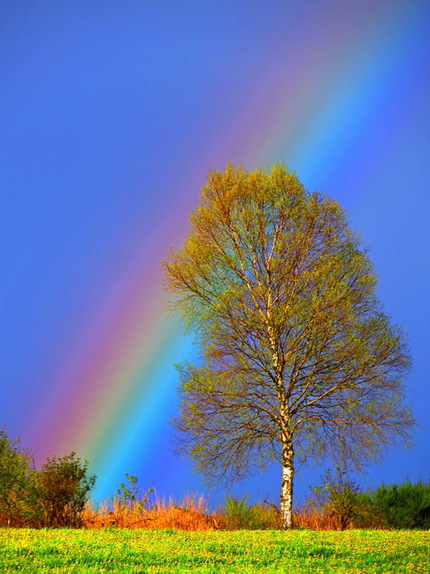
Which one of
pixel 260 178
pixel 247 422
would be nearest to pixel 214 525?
pixel 247 422

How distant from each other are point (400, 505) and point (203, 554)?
1271 cm

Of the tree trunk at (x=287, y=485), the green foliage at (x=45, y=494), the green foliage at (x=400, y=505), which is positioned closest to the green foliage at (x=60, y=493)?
the green foliage at (x=45, y=494)

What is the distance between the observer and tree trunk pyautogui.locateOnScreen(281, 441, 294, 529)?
59.7 ft

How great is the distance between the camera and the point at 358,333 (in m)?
19.3

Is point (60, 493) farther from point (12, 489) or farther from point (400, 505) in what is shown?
point (400, 505)

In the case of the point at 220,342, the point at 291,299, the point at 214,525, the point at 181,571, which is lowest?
the point at 181,571

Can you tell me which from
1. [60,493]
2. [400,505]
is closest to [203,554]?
[60,493]

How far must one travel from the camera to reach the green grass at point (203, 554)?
852 centimetres

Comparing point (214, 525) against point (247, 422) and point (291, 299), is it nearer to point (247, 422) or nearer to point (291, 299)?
point (247, 422)

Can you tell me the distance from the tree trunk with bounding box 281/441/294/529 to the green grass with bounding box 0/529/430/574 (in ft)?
18.3

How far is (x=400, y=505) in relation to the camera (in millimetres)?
20125

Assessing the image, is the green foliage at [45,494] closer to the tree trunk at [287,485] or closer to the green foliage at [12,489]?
the green foliage at [12,489]

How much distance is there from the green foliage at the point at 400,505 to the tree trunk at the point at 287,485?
10.5 feet

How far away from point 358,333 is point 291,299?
8.26 ft
